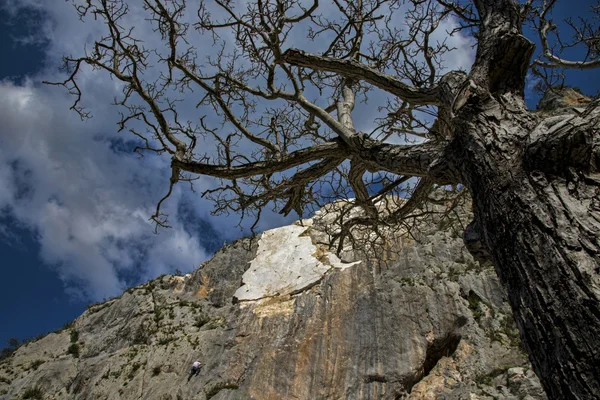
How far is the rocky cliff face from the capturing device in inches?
601

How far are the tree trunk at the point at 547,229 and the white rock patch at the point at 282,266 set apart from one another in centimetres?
1857

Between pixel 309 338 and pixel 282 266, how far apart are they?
6512 mm

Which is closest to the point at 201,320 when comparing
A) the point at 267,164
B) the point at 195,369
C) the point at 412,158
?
the point at 195,369

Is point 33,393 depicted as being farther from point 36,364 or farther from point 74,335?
point 74,335

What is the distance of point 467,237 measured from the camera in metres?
2.52

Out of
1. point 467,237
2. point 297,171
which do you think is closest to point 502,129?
point 467,237

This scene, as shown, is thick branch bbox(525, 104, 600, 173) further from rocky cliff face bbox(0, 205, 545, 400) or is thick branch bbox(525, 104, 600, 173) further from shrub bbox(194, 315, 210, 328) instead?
Result: shrub bbox(194, 315, 210, 328)

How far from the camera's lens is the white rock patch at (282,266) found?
69.9 ft

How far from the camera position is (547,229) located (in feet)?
5.68

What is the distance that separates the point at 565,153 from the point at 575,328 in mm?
908

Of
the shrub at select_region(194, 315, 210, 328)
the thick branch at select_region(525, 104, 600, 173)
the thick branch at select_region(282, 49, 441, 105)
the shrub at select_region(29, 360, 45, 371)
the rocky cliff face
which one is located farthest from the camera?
the shrub at select_region(29, 360, 45, 371)

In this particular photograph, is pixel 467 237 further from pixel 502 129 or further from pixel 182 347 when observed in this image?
pixel 182 347

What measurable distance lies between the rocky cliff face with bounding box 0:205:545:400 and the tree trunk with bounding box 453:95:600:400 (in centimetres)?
949

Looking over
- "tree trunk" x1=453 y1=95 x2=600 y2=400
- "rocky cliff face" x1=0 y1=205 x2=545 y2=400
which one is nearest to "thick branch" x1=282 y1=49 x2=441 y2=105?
"tree trunk" x1=453 y1=95 x2=600 y2=400
